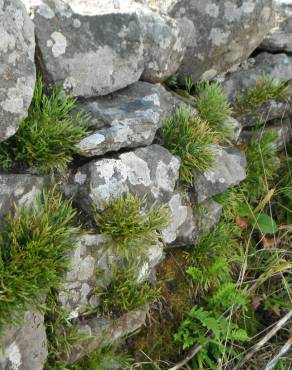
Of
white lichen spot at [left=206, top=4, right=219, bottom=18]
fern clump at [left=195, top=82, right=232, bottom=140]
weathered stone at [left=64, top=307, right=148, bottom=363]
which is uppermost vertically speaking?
white lichen spot at [left=206, top=4, right=219, bottom=18]

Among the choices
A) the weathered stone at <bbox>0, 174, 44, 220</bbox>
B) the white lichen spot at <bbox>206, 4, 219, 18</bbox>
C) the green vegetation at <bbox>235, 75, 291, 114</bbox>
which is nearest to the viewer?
the weathered stone at <bbox>0, 174, 44, 220</bbox>

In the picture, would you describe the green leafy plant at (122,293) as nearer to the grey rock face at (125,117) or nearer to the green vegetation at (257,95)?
the grey rock face at (125,117)

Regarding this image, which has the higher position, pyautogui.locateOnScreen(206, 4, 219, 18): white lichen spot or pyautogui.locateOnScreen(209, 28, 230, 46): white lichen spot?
pyautogui.locateOnScreen(206, 4, 219, 18): white lichen spot

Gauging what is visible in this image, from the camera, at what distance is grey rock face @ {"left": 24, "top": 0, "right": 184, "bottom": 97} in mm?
3895

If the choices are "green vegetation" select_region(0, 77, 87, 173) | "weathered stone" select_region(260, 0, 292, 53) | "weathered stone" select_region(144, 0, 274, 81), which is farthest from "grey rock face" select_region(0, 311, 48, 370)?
"weathered stone" select_region(260, 0, 292, 53)

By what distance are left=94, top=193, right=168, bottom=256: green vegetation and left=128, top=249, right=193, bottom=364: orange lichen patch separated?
808 mm

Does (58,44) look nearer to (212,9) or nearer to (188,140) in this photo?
(188,140)

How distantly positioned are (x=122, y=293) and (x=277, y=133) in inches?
143

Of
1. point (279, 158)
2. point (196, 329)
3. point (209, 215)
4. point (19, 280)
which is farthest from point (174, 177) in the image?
point (279, 158)

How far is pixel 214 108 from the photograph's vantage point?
16.4 feet

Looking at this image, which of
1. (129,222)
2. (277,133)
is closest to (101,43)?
(129,222)

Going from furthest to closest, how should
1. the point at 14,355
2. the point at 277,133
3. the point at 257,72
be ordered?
the point at 277,133 < the point at 257,72 < the point at 14,355

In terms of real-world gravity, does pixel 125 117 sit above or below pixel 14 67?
below

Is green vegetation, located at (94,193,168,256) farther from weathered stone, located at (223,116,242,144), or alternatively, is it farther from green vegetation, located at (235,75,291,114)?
green vegetation, located at (235,75,291,114)
